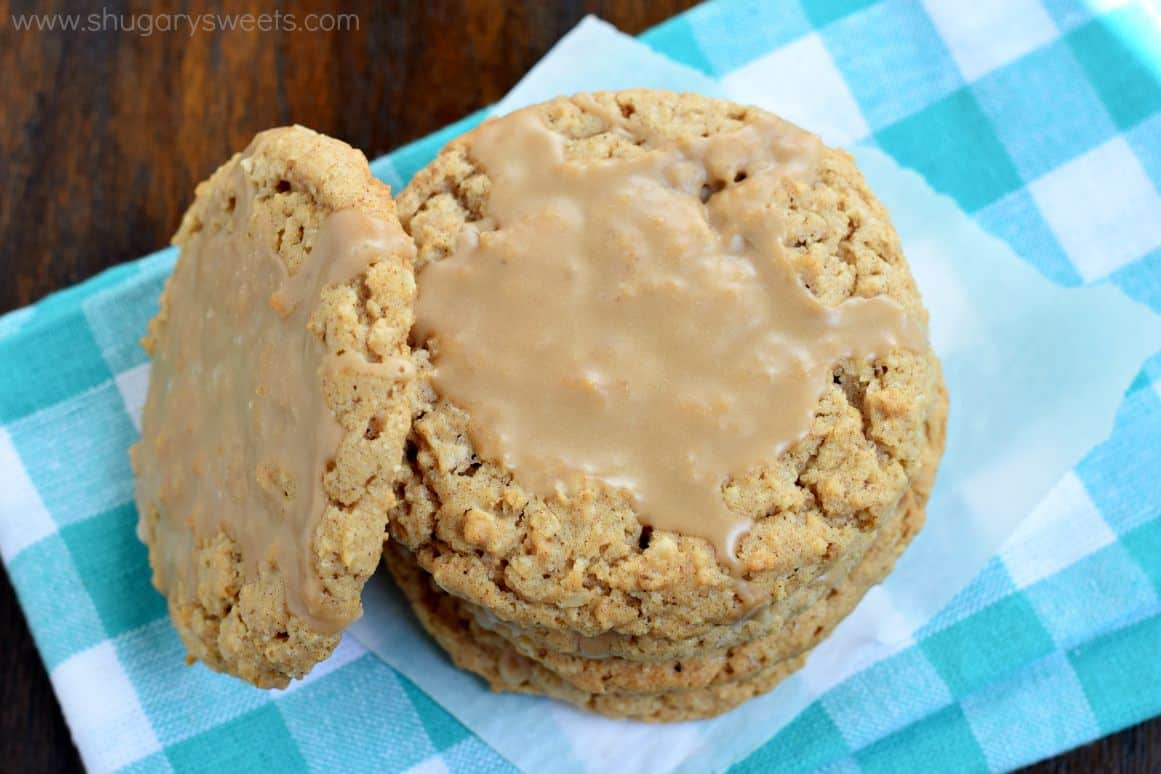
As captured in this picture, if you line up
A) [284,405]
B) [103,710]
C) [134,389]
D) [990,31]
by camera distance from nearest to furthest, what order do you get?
[284,405] < [103,710] < [134,389] < [990,31]

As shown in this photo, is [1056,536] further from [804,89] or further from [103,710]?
[103,710]

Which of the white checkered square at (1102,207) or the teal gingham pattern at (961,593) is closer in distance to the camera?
the teal gingham pattern at (961,593)

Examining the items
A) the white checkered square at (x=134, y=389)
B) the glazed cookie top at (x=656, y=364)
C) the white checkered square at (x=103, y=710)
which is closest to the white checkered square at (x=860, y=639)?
the glazed cookie top at (x=656, y=364)

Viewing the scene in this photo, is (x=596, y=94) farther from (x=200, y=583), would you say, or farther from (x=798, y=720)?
(x=798, y=720)

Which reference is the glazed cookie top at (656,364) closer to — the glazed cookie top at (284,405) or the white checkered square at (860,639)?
the glazed cookie top at (284,405)

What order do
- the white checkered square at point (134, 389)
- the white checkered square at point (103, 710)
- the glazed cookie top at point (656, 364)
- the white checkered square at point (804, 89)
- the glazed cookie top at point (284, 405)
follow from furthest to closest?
the white checkered square at point (804, 89), the white checkered square at point (134, 389), the white checkered square at point (103, 710), the glazed cookie top at point (656, 364), the glazed cookie top at point (284, 405)

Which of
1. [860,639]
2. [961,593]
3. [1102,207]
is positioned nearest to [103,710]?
[860,639]

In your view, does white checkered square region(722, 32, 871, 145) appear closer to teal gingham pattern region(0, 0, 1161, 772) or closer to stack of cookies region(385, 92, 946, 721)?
teal gingham pattern region(0, 0, 1161, 772)
